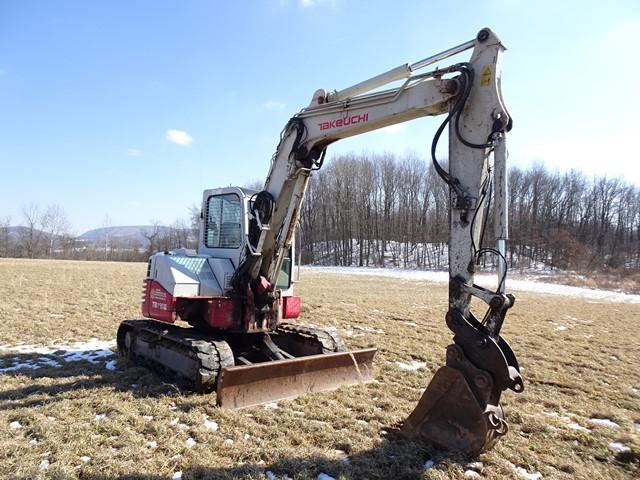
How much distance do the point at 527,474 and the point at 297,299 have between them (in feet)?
14.4

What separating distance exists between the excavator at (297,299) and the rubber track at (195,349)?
0.02 m

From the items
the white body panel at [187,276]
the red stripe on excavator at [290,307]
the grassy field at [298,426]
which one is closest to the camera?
the grassy field at [298,426]

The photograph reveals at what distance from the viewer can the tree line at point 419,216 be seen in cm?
6159

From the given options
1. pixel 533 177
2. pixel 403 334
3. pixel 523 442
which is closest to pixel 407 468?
pixel 523 442

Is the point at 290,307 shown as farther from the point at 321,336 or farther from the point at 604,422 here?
the point at 604,422

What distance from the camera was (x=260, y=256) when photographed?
6.93 meters

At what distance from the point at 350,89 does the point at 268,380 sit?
13.6 feet

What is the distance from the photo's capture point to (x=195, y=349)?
6332 mm

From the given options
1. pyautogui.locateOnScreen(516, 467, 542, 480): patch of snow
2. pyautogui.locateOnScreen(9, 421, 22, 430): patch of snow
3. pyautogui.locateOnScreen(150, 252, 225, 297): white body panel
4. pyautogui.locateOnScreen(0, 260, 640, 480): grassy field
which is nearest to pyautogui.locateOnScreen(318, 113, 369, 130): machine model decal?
pyautogui.locateOnScreen(150, 252, 225, 297): white body panel

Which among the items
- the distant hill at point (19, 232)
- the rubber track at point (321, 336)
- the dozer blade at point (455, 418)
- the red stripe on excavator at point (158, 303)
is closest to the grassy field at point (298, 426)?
the dozer blade at point (455, 418)

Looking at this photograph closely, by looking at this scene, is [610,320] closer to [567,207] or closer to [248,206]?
[248,206]

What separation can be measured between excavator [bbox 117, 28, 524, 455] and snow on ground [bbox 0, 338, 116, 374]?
2.07ft

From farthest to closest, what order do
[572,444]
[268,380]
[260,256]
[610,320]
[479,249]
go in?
1. [610,320]
2. [260,256]
3. [268,380]
4. [572,444]
5. [479,249]

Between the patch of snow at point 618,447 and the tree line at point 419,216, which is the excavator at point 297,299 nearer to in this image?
the patch of snow at point 618,447
